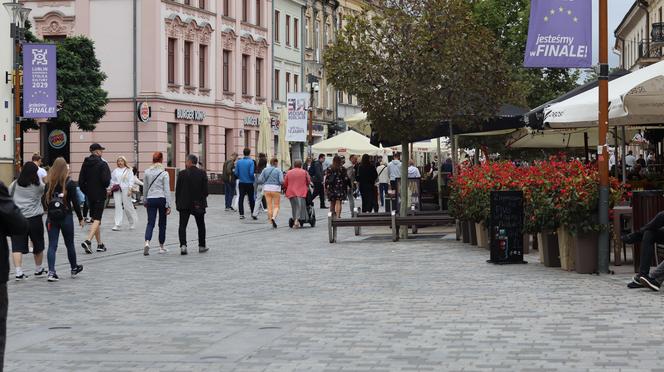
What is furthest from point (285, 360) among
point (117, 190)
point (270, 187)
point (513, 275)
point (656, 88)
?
point (270, 187)

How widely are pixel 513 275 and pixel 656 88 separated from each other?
290 cm

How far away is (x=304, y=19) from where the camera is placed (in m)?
76.8

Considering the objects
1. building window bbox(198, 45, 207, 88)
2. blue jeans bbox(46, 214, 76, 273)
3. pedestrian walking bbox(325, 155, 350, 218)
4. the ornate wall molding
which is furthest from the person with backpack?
building window bbox(198, 45, 207, 88)

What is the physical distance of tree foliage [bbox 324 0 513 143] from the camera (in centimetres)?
2444

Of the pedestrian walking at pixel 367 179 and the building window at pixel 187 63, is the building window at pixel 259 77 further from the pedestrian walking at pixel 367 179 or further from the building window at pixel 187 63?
the pedestrian walking at pixel 367 179

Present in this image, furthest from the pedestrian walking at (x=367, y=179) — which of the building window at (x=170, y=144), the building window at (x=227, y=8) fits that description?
the building window at (x=227, y=8)

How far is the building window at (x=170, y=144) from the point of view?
56062mm

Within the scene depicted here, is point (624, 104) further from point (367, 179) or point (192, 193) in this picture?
point (367, 179)

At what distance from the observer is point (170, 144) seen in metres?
56.4

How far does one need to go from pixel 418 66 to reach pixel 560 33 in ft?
26.4

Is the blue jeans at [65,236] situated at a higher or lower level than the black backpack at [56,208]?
lower

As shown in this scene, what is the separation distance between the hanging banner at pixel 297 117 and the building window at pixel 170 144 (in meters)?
18.1

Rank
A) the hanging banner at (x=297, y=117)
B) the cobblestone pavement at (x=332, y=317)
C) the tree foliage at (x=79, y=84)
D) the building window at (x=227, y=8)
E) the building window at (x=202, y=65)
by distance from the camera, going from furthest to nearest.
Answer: the building window at (x=227, y=8), the building window at (x=202, y=65), the tree foliage at (x=79, y=84), the hanging banner at (x=297, y=117), the cobblestone pavement at (x=332, y=317)

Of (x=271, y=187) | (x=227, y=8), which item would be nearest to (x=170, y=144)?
(x=227, y=8)
